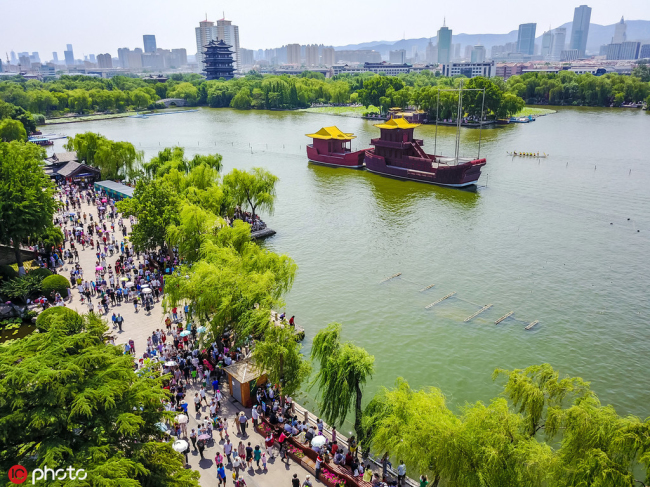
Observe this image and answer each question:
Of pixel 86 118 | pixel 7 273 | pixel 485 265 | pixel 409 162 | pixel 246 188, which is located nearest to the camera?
pixel 7 273

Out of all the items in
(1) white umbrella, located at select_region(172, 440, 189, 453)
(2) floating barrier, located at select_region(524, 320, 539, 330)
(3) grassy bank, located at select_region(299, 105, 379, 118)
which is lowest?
(2) floating barrier, located at select_region(524, 320, 539, 330)

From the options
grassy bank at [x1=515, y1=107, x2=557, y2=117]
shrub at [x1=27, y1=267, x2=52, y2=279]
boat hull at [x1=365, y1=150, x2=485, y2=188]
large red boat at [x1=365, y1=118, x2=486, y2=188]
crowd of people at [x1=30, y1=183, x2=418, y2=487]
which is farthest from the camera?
grassy bank at [x1=515, y1=107, x2=557, y2=117]

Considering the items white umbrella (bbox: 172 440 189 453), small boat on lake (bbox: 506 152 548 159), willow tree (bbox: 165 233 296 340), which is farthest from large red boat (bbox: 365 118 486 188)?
Result: white umbrella (bbox: 172 440 189 453)

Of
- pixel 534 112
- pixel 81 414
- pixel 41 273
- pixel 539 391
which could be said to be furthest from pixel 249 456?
pixel 534 112

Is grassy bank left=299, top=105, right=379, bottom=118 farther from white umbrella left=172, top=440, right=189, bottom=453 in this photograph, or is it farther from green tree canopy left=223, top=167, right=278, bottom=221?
white umbrella left=172, top=440, right=189, bottom=453

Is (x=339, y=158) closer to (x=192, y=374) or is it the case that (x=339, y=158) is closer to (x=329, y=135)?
(x=329, y=135)

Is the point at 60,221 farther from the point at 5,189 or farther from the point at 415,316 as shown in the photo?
the point at 415,316

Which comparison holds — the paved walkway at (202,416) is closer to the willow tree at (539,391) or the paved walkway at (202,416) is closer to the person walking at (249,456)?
the person walking at (249,456)
